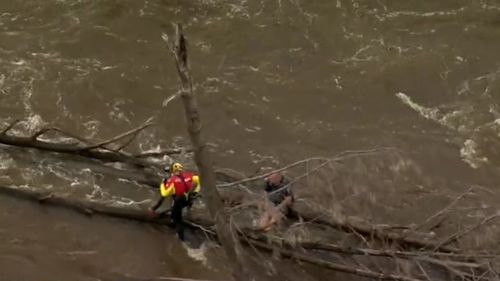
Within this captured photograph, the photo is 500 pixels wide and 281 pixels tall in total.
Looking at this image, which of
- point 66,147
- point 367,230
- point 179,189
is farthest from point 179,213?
point 367,230

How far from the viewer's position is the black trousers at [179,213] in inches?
372

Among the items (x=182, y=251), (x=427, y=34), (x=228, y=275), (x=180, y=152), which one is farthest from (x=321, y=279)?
(x=427, y=34)

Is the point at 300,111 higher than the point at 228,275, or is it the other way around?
the point at 300,111

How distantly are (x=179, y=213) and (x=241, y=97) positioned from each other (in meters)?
3.31

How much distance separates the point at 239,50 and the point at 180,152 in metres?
3.64

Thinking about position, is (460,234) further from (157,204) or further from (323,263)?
(157,204)

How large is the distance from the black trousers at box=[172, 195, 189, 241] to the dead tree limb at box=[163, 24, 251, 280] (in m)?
2.54

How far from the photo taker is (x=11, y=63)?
12.6 meters

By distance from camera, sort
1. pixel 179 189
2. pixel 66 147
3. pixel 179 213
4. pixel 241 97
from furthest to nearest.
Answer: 1. pixel 241 97
2. pixel 66 147
3. pixel 179 213
4. pixel 179 189

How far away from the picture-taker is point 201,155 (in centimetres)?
618

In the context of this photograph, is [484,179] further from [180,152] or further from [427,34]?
[180,152]

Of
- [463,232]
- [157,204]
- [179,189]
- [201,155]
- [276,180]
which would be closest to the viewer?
[201,155]

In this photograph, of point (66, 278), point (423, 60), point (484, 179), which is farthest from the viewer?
point (423, 60)

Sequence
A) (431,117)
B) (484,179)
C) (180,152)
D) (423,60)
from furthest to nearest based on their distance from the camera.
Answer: (423,60)
(431,117)
(484,179)
(180,152)
